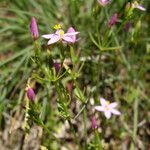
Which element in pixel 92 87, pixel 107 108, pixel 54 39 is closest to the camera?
pixel 54 39

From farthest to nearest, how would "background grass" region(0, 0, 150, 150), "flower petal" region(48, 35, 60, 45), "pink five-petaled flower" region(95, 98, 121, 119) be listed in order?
1. "background grass" region(0, 0, 150, 150)
2. "pink five-petaled flower" region(95, 98, 121, 119)
3. "flower petal" region(48, 35, 60, 45)

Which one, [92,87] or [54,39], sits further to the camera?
[92,87]

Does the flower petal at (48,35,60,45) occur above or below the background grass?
above

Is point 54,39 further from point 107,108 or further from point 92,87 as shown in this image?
point 92,87

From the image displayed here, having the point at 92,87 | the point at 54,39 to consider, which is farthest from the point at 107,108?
the point at 54,39

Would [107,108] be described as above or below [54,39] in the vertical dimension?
below

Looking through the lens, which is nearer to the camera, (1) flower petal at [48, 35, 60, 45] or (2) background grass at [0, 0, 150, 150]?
(1) flower petal at [48, 35, 60, 45]

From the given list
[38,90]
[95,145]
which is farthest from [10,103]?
[95,145]

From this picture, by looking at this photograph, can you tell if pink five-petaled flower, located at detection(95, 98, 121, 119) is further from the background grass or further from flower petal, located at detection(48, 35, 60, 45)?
flower petal, located at detection(48, 35, 60, 45)

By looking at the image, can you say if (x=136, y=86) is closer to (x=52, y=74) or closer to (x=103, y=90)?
(x=103, y=90)

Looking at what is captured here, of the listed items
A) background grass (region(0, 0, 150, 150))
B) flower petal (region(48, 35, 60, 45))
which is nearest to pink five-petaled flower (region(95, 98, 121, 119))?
background grass (region(0, 0, 150, 150))

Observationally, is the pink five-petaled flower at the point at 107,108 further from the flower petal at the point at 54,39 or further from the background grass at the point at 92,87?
the flower petal at the point at 54,39
